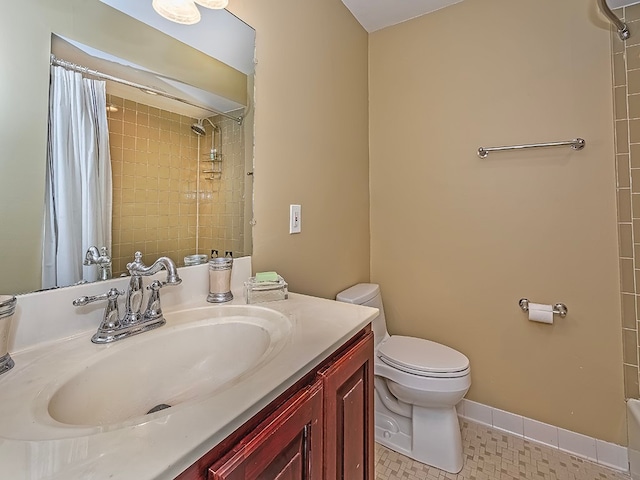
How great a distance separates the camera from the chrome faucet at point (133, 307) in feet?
2.42

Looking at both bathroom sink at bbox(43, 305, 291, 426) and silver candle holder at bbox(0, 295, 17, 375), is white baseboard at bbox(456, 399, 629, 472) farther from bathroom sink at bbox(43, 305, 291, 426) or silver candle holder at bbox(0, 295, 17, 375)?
silver candle holder at bbox(0, 295, 17, 375)

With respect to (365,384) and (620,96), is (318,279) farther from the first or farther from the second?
(620,96)

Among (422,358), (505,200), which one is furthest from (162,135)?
(505,200)

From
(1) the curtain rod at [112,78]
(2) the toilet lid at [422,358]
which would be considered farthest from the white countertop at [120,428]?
(2) the toilet lid at [422,358]

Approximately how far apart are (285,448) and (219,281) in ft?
1.97

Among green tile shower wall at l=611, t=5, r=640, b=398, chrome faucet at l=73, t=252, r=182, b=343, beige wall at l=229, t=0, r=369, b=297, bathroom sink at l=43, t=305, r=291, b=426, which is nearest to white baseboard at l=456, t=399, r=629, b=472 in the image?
green tile shower wall at l=611, t=5, r=640, b=398

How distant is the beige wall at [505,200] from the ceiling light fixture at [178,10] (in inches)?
50.8

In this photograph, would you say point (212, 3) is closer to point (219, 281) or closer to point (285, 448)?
point (219, 281)

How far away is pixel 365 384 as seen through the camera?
0.92 meters

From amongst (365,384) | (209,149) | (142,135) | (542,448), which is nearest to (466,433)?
(542,448)

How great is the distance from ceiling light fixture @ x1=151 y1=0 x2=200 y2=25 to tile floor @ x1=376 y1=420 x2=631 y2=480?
6.32 feet

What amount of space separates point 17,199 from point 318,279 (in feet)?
3.75

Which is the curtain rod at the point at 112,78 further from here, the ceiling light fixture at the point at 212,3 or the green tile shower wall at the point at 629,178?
the green tile shower wall at the point at 629,178

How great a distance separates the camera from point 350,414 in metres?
0.83
